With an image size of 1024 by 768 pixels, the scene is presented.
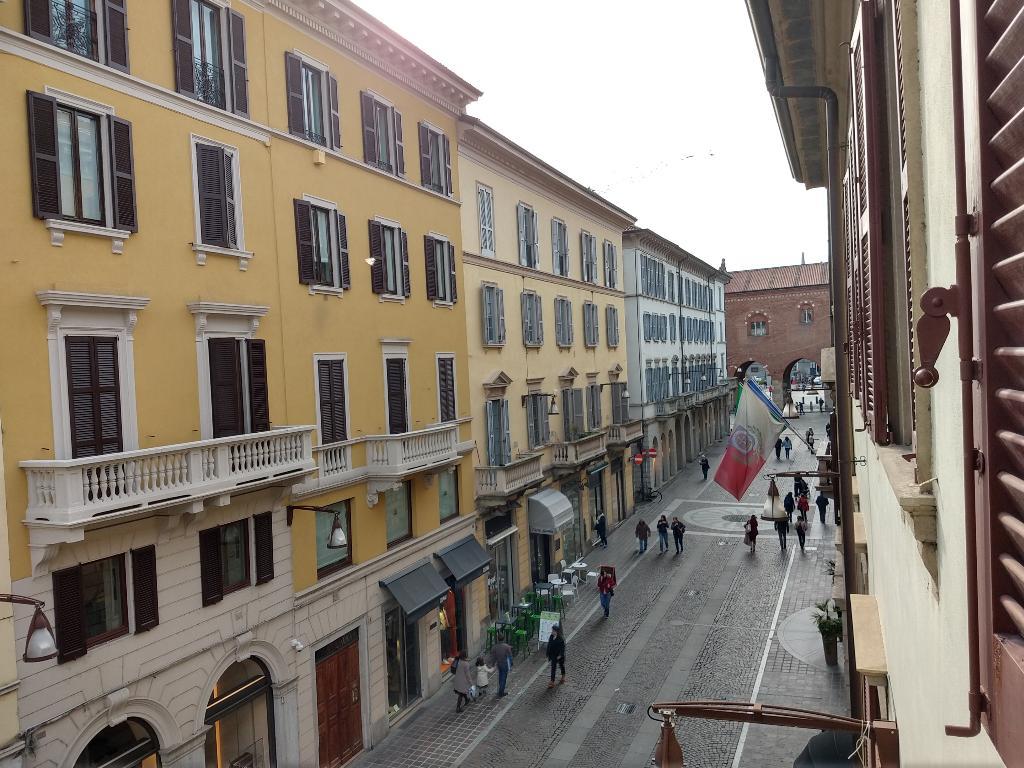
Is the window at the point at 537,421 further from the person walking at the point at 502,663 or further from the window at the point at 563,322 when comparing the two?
the person walking at the point at 502,663

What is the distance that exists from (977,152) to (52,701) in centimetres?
1316

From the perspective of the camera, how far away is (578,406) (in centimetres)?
3344

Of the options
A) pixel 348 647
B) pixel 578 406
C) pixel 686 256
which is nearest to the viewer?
pixel 348 647

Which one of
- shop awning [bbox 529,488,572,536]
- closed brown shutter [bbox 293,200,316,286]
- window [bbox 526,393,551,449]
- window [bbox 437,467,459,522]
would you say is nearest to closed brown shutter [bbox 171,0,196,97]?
closed brown shutter [bbox 293,200,316,286]

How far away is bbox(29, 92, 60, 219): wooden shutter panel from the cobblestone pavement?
12814 mm

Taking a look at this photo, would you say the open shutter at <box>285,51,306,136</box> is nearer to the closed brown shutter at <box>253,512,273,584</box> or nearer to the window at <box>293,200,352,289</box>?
the window at <box>293,200,352,289</box>

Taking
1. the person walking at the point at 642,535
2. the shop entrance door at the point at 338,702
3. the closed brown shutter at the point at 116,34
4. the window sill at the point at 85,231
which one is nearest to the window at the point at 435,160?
the closed brown shutter at the point at 116,34

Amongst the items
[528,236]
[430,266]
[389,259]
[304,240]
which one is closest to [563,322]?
[528,236]

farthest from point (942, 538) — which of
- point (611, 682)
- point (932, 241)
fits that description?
point (611, 682)

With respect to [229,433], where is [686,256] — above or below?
above

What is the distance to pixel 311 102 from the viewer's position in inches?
695

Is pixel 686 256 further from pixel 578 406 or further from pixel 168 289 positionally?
pixel 168 289

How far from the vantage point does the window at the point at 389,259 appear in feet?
64.0

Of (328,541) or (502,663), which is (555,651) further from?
(328,541)
